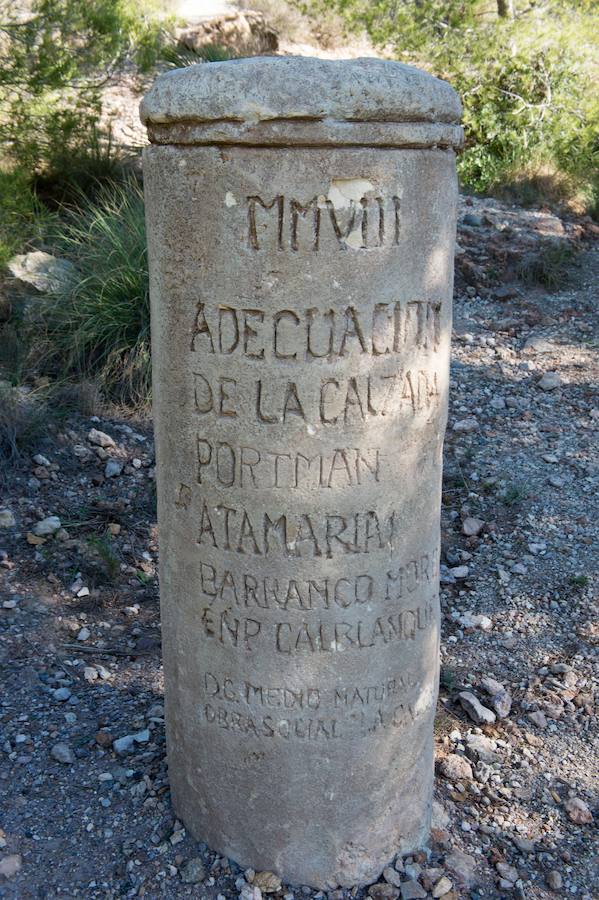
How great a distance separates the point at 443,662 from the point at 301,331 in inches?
82.8

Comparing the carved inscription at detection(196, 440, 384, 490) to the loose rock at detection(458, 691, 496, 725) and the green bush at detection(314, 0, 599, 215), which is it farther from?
the green bush at detection(314, 0, 599, 215)

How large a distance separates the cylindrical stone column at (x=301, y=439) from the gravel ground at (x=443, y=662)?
27cm

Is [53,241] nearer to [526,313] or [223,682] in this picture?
[526,313]

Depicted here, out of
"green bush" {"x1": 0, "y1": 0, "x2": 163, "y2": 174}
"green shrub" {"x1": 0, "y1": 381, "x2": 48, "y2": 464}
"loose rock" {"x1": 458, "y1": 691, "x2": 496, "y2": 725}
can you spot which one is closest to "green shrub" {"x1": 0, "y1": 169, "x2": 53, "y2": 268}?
"green bush" {"x1": 0, "y1": 0, "x2": 163, "y2": 174}

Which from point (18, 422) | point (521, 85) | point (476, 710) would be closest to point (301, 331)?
point (476, 710)

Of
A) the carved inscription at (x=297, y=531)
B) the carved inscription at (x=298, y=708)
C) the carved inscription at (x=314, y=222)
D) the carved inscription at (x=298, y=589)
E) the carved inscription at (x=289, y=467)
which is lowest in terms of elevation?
the carved inscription at (x=298, y=708)

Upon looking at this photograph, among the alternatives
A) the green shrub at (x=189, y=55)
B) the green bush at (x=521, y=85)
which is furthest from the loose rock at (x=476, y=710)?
the green shrub at (x=189, y=55)

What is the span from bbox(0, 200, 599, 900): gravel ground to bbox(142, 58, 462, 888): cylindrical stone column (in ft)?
0.89

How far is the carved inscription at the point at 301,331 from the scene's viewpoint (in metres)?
2.07

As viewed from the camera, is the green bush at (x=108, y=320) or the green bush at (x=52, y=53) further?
the green bush at (x=52, y=53)

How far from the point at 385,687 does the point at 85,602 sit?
2.02 meters

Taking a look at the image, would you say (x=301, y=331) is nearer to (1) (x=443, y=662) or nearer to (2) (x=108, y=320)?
(1) (x=443, y=662)

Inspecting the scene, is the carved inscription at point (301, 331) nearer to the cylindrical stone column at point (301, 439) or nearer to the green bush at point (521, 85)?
the cylindrical stone column at point (301, 439)

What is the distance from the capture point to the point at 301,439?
214cm
